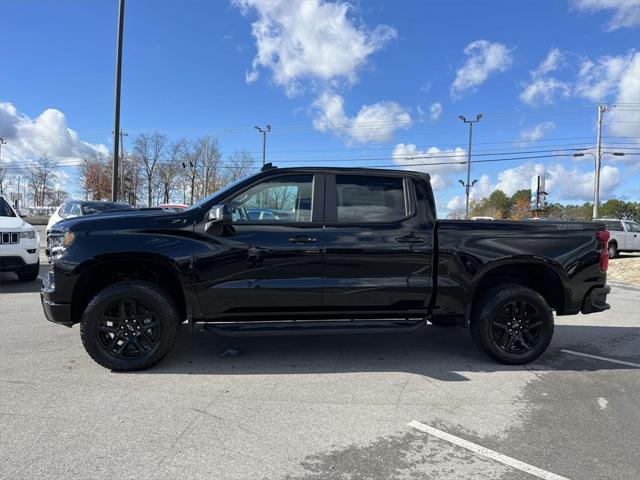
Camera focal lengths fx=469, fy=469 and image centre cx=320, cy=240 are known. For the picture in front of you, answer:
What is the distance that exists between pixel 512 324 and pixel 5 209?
9.83 m

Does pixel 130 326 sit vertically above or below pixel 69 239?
below

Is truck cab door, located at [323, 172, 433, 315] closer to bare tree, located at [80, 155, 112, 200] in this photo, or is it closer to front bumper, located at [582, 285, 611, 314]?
front bumper, located at [582, 285, 611, 314]

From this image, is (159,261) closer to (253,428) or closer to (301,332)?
(301,332)

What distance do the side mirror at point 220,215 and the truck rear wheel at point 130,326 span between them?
2.82 ft

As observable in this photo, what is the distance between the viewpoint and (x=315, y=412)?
3.64 meters

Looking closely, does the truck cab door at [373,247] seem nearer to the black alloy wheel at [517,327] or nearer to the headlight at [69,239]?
the black alloy wheel at [517,327]

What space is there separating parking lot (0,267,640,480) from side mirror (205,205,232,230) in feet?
4.73

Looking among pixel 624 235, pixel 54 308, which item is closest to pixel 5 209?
pixel 54 308

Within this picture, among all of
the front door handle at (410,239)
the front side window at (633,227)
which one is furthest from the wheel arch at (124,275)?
the front side window at (633,227)

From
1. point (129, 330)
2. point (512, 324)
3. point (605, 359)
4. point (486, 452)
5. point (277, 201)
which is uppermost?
point (277, 201)

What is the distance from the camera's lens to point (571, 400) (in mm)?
4023

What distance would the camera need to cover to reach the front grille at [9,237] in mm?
8391

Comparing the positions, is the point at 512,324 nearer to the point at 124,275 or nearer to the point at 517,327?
the point at 517,327

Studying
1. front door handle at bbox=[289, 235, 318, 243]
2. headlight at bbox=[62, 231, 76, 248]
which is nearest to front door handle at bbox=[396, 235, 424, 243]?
front door handle at bbox=[289, 235, 318, 243]
